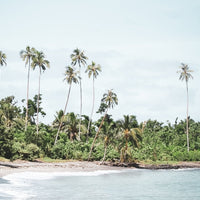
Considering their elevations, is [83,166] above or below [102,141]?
below

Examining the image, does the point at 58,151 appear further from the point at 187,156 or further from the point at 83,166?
the point at 187,156

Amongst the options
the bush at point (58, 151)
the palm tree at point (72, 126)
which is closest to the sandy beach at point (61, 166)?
the bush at point (58, 151)

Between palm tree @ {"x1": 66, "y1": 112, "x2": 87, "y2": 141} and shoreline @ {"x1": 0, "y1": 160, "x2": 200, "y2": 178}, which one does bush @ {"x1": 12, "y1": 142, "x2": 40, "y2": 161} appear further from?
palm tree @ {"x1": 66, "y1": 112, "x2": 87, "y2": 141}

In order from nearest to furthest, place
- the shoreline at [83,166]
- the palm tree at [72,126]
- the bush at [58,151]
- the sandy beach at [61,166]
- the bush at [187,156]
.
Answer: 1. the sandy beach at [61,166]
2. the shoreline at [83,166]
3. the bush at [58,151]
4. the palm tree at [72,126]
5. the bush at [187,156]

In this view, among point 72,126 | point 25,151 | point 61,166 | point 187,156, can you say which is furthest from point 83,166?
point 187,156

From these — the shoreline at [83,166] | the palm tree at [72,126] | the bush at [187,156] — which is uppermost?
the palm tree at [72,126]

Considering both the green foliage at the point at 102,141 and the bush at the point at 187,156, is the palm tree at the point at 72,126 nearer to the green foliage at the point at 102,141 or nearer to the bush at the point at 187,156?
the green foliage at the point at 102,141

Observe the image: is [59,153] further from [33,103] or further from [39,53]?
[33,103]

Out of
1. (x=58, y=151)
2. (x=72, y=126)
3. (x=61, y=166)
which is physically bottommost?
(x=61, y=166)

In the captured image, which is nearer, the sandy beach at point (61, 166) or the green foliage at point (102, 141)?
the sandy beach at point (61, 166)

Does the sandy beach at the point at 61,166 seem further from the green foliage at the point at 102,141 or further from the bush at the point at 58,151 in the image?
the bush at the point at 58,151

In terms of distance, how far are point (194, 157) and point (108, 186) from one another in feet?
131

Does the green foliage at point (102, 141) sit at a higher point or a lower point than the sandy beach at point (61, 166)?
higher

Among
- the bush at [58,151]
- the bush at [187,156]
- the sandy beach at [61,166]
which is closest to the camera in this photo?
the sandy beach at [61,166]
